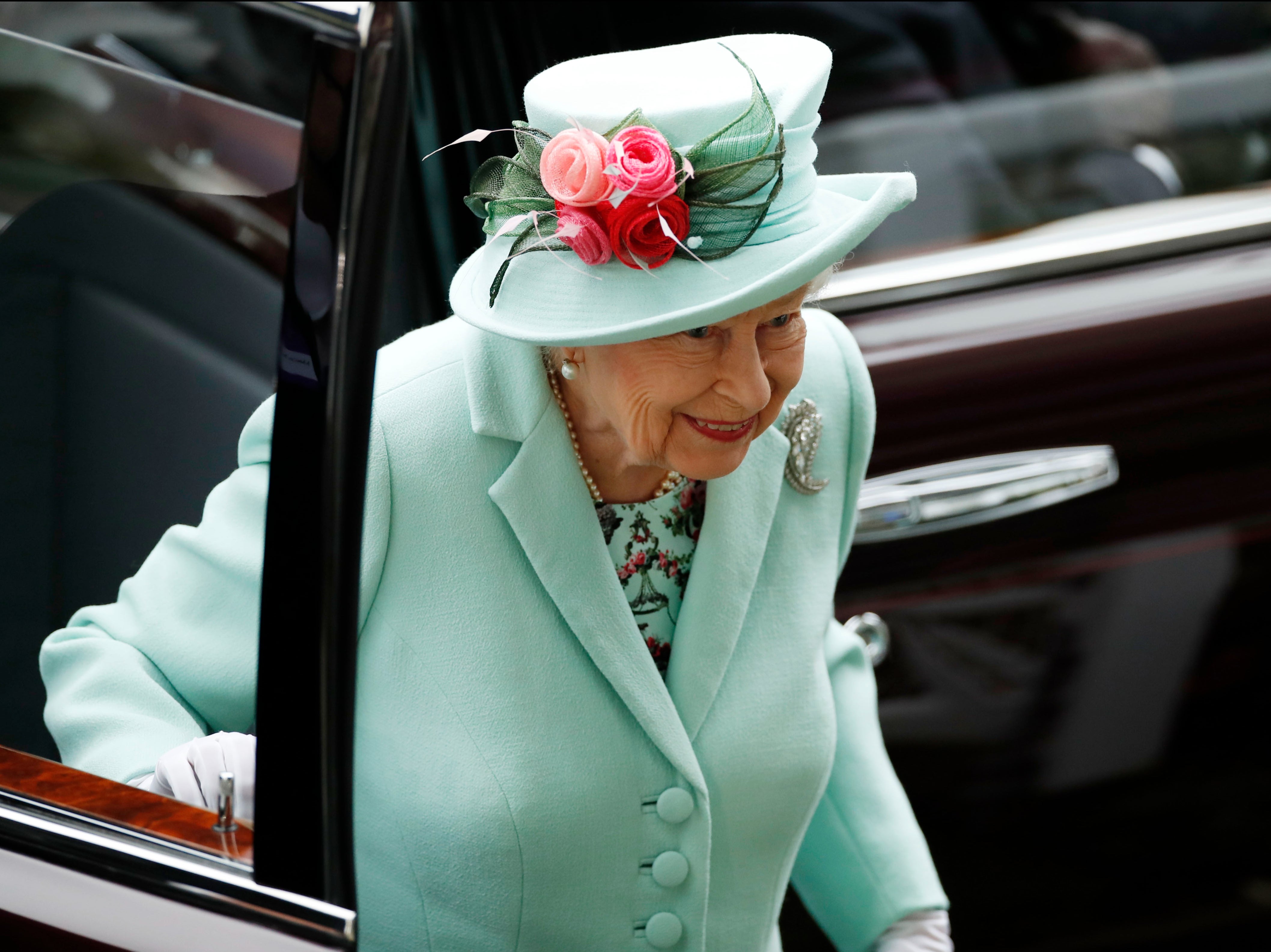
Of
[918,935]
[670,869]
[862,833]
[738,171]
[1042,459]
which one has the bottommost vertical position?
[918,935]

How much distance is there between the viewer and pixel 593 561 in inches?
57.0

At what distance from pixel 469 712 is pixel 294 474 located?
0.39m

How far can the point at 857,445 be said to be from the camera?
65.2 inches

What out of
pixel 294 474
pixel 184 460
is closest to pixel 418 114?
pixel 184 460

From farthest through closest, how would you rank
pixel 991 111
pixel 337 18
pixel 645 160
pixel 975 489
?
pixel 991 111, pixel 975 489, pixel 645 160, pixel 337 18

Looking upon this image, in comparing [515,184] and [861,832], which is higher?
[515,184]

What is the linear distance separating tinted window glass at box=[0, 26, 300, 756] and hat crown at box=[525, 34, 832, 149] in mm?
258

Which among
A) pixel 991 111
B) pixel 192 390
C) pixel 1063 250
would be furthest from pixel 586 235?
pixel 991 111

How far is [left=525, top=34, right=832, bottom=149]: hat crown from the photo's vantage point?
1268 millimetres

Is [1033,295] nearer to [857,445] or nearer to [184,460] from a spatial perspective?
[857,445]

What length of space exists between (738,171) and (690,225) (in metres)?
0.07

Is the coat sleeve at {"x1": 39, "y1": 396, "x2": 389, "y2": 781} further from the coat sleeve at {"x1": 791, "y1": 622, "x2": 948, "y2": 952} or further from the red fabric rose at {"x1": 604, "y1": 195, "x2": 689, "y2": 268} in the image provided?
the coat sleeve at {"x1": 791, "y1": 622, "x2": 948, "y2": 952}

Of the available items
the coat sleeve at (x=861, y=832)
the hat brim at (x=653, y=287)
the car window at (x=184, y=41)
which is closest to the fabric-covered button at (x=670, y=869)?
the coat sleeve at (x=861, y=832)

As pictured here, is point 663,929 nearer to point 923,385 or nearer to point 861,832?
point 861,832
